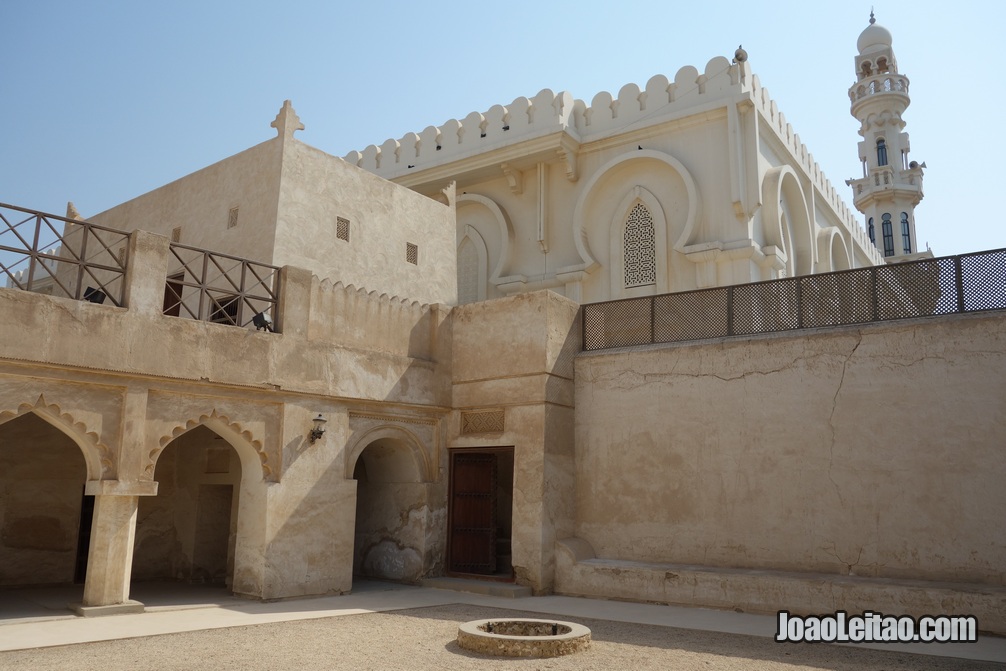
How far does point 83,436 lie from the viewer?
8336mm

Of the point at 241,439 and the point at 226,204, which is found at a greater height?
the point at 226,204

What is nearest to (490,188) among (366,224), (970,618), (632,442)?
(366,224)

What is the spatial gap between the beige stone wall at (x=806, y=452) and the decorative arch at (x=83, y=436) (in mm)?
5999

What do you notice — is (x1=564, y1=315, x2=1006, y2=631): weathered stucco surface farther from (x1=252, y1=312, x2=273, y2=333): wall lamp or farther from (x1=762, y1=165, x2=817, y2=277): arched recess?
(x1=762, y1=165, x2=817, y2=277): arched recess

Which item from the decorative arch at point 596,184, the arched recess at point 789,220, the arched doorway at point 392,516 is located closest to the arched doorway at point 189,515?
the arched doorway at point 392,516

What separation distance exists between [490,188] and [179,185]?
6574mm

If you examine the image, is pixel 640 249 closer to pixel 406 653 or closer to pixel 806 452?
pixel 806 452

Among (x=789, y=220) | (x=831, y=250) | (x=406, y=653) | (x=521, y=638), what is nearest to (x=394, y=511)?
(x=406, y=653)

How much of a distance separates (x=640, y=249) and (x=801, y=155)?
16.3 feet

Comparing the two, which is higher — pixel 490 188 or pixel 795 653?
pixel 490 188

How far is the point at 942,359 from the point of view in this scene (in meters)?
8.77

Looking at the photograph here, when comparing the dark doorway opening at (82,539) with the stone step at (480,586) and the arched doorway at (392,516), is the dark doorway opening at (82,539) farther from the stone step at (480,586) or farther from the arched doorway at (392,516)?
the stone step at (480,586)

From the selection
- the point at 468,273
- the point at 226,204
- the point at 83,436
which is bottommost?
the point at 83,436

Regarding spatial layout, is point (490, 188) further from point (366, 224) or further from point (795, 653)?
point (795, 653)
